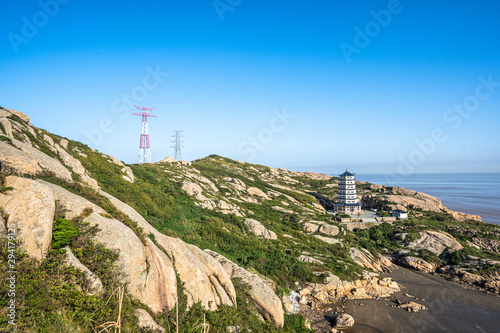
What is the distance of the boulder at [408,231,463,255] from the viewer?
43438mm

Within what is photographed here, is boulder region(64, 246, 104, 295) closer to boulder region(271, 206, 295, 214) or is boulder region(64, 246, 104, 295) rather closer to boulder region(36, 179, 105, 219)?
boulder region(36, 179, 105, 219)

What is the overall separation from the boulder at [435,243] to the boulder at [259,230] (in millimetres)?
28483

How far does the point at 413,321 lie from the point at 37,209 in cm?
3196

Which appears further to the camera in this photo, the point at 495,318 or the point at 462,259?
the point at 462,259

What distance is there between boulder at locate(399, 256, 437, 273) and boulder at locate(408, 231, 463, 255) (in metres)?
4.69

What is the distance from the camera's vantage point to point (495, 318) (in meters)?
26.0

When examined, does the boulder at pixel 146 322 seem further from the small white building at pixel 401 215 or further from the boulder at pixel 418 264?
the small white building at pixel 401 215

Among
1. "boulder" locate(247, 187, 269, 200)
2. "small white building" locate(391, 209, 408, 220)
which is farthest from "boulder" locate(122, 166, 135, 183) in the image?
"small white building" locate(391, 209, 408, 220)

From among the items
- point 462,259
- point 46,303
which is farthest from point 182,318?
point 462,259

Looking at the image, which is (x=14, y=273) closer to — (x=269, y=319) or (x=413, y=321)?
(x=269, y=319)

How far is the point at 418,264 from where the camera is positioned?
4009cm

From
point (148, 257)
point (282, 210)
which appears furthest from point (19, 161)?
point (282, 210)

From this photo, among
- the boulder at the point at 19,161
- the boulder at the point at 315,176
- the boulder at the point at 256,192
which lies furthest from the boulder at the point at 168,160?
the boulder at the point at 315,176

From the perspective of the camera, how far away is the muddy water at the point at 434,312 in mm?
23734
